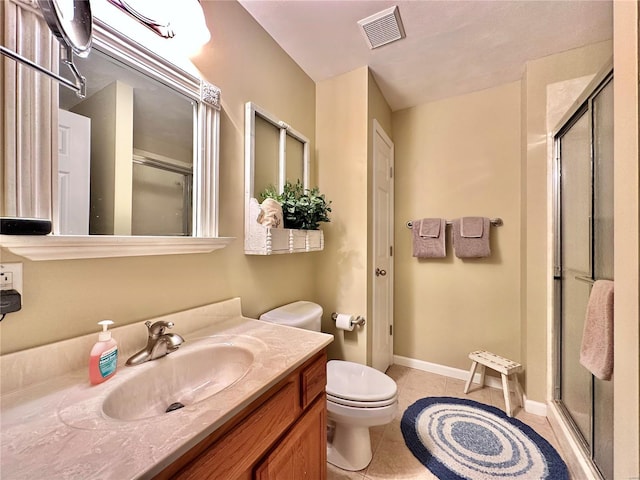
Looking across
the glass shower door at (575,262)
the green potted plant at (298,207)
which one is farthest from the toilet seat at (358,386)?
the glass shower door at (575,262)

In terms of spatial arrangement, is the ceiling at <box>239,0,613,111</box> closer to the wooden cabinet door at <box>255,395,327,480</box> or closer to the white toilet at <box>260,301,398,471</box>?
the white toilet at <box>260,301,398,471</box>

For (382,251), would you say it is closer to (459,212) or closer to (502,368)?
(459,212)

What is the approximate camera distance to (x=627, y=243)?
0.66 meters

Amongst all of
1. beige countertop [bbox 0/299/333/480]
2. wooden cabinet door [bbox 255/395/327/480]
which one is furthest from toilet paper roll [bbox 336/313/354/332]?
beige countertop [bbox 0/299/333/480]

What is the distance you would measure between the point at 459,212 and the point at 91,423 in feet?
7.85

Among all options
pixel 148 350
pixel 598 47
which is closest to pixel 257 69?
pixel 148 350

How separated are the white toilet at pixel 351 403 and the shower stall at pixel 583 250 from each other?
956 millimetres

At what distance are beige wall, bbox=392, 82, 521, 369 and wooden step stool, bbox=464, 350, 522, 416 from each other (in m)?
0.16

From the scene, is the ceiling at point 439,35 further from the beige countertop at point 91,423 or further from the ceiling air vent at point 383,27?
the beige countertop at point 91,423

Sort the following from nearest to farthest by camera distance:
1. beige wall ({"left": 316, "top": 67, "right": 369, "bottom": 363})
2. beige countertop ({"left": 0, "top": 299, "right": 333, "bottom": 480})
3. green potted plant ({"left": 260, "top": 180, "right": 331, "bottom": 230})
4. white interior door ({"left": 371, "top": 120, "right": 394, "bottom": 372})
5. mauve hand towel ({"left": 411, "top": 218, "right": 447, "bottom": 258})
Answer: beige countertop ({"left": 0, "top": 299, "right": 333, "bottom": 480}), green potted plant ({"left": 260, "top": 180, "right": 331, "bottom": 230}), beige wall ({"left": 316, "top": 67, "right": 369, "bottom": 363}), white interior door ({"left": 371, "top": 120, "right": 394, "bottom": 372}), mauve hand towel ({"left": 411, "top": 218, "right": 447, "bottom": 258})

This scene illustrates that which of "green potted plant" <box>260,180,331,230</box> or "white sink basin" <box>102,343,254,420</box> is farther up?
"green potted plant" <box>260,180,331,230</box>

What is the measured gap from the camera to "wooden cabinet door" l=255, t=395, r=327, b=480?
711mm

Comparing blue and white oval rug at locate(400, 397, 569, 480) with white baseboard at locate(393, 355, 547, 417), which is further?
white baseboard at locate(393, 355, 547, 417)

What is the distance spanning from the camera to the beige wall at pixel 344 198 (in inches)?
69.8
